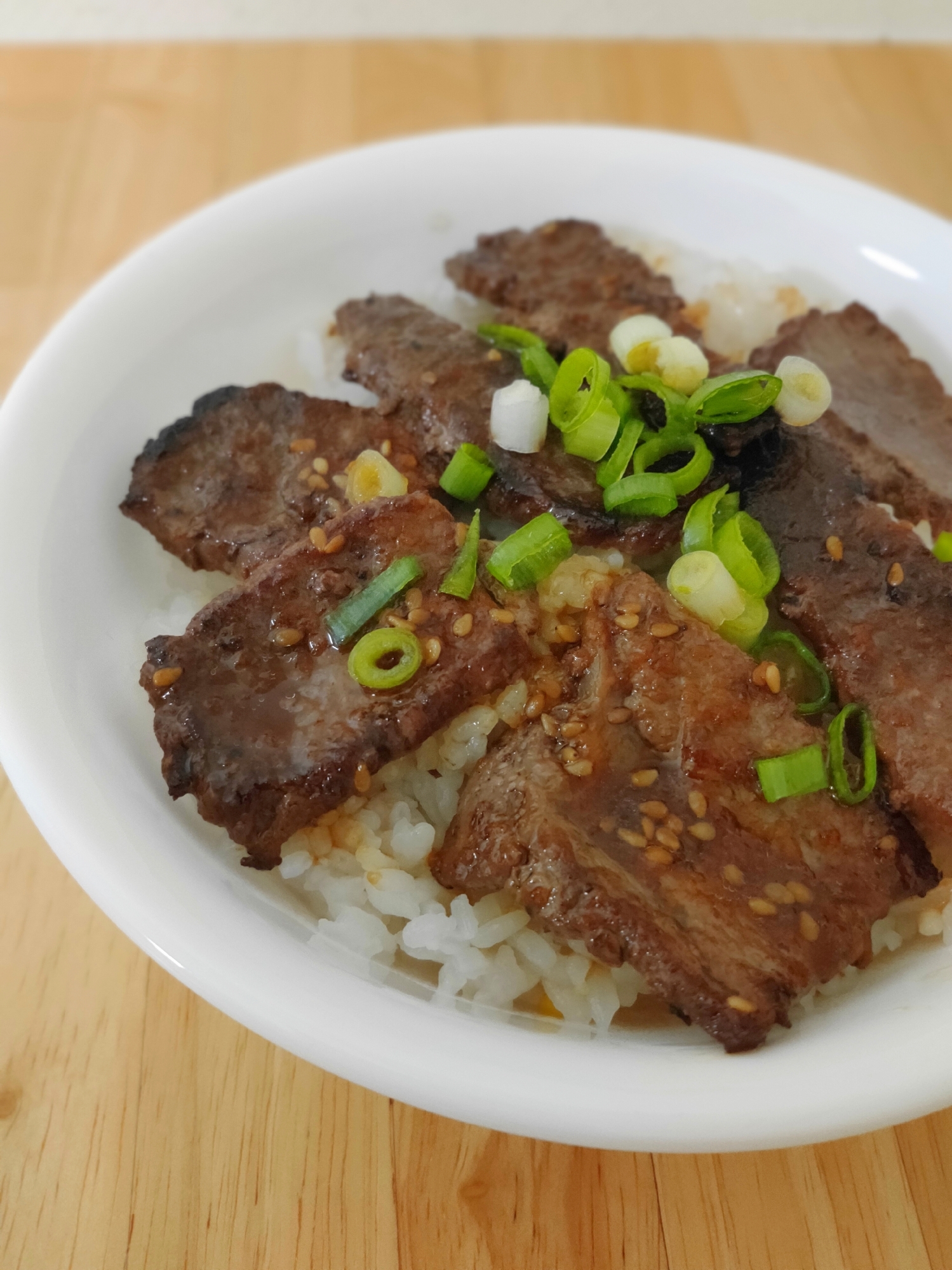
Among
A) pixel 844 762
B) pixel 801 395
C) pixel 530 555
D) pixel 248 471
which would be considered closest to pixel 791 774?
pixel 844 762

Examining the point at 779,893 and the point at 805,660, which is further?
the point at 805,660

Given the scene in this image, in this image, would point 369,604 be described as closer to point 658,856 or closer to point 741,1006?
point 658,856

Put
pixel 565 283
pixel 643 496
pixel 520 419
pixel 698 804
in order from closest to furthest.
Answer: pixel 698 804 → pixel 643 496 → pixel 520 419 → pixel 565 283

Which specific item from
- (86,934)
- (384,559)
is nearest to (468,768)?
(384,559)

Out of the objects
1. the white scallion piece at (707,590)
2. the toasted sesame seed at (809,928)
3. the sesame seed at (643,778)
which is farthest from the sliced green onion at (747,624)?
the toasted sesame seed at (809,928)

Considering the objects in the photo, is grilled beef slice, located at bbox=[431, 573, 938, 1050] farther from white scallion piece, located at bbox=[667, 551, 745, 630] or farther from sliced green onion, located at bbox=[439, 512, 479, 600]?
sliced green onion, located at bbox=[439, 512, 479, 600]

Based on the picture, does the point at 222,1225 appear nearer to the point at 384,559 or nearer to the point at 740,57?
the point at 384,559
